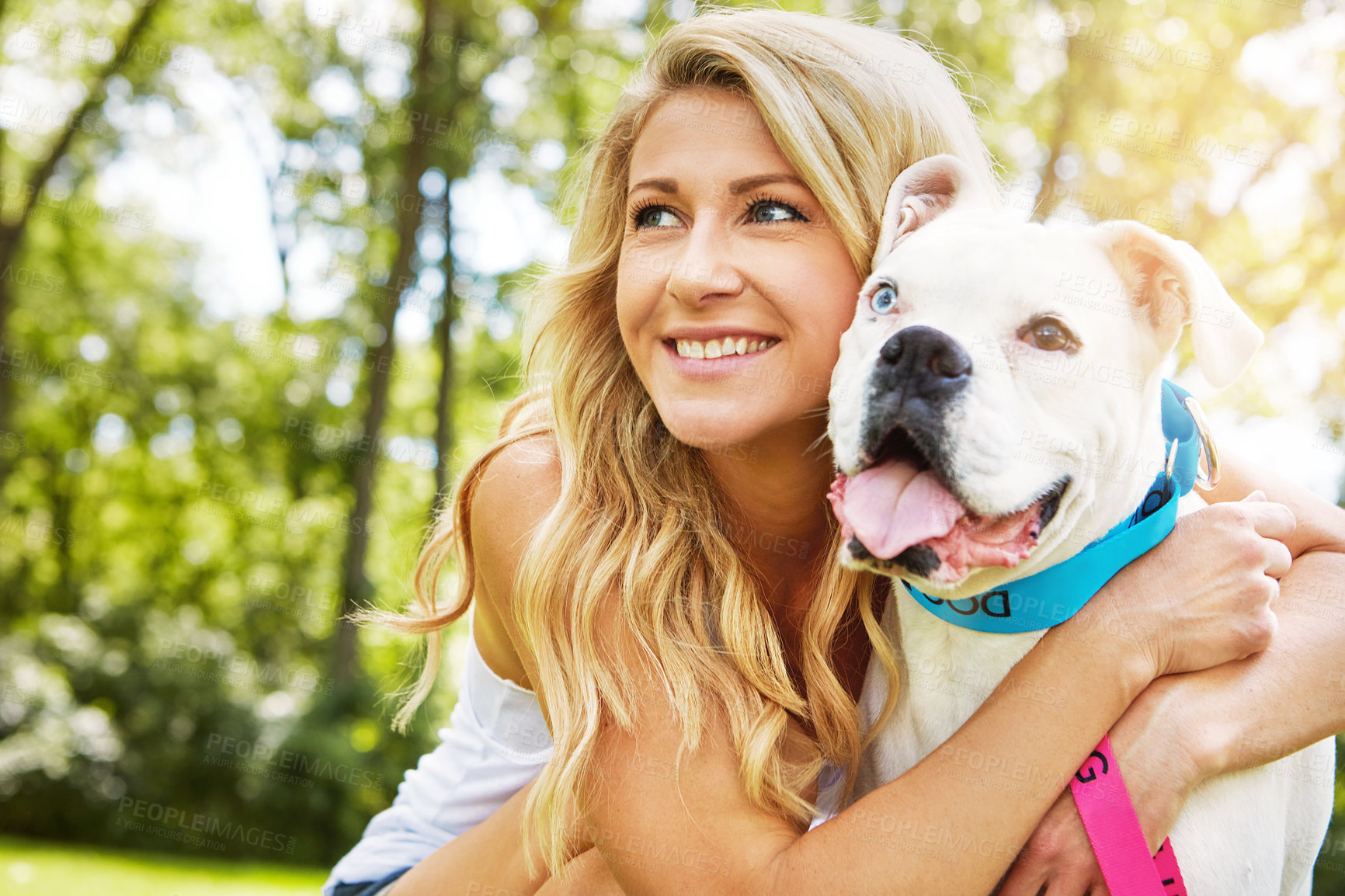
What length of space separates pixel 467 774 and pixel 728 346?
1686mm

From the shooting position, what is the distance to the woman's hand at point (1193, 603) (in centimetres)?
206

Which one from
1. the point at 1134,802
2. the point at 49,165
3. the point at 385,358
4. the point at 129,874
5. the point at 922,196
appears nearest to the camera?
the point at 1134,802

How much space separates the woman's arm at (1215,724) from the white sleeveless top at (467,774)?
60.0 inches

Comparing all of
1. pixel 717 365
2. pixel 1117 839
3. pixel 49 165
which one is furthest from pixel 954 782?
pixel 49 165

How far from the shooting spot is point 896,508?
6.27 feet

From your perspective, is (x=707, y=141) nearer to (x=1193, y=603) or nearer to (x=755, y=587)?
(x=755, y=587)

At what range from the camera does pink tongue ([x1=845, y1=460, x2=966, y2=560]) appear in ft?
6.09

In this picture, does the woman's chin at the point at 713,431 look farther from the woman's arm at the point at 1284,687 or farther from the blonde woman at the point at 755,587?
the woman's arm at the point at 1284,687

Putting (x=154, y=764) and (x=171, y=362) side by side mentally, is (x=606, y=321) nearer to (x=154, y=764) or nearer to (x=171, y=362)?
(x=154, y=764)

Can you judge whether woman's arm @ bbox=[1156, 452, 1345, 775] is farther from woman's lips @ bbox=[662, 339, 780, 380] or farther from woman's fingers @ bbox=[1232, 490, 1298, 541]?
woman's lips @ bbox=[662, 339, 780, 380]

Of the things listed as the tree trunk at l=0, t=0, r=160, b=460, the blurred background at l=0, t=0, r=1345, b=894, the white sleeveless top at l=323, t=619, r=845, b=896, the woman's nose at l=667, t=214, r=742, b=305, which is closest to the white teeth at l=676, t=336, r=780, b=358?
the woman's nose at l=667, t=214, r=742, b=305

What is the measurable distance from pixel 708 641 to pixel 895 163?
1.32 metres

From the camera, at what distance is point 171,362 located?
18156 mm

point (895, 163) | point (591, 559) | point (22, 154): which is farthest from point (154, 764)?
point (895, 163)
